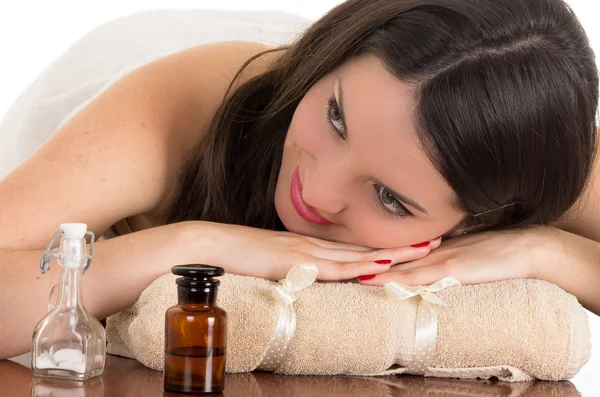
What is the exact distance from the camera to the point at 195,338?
103 cm

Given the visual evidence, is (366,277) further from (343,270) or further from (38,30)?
(38,30)

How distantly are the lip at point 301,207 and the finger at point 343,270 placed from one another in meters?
0.15

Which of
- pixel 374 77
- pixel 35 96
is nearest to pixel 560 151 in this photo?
pixel 374 77

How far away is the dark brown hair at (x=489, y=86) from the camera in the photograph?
1.32 m

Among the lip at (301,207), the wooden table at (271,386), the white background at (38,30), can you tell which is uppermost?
the white background at (38,30)

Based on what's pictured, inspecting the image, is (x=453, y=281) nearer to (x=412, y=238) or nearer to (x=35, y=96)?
(x=412, y=238)

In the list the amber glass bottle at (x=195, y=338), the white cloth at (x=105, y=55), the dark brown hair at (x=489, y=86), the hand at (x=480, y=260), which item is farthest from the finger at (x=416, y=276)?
the white cloth at (x=105, y=55)

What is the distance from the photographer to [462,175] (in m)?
1.33

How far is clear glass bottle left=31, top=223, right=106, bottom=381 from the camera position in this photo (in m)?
1.08

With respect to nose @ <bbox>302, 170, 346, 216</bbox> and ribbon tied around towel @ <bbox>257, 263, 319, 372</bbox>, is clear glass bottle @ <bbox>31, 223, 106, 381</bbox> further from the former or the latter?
nose @ <bbox>302, 170, 346, 216</bbox>

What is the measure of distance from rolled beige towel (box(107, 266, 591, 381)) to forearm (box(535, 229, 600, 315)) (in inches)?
5.3

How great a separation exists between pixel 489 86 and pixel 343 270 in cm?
32

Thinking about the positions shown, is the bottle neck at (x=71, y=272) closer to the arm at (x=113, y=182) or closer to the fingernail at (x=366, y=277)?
the arm at (x=113, y=182)

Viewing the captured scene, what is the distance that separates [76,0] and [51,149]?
1.40m
